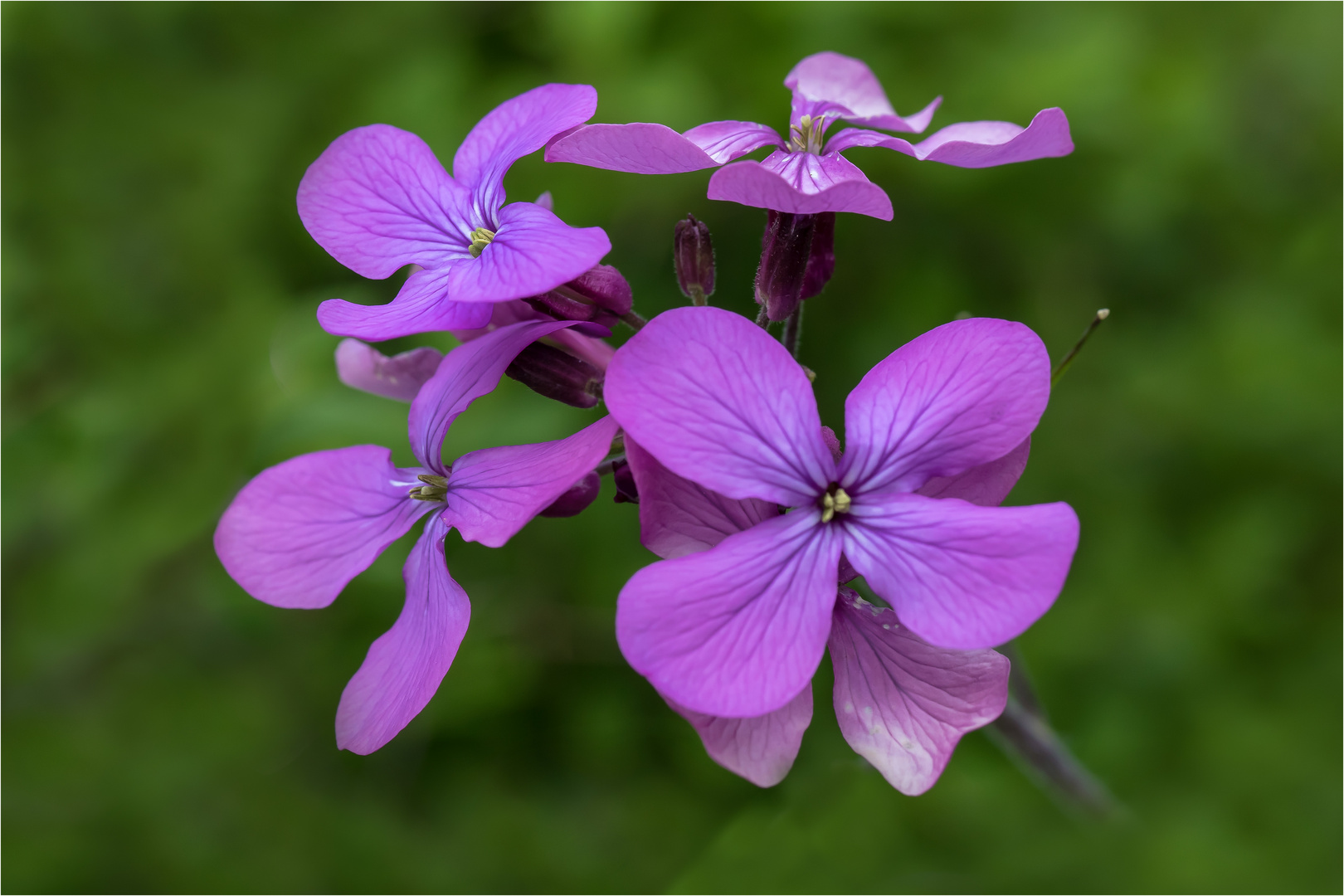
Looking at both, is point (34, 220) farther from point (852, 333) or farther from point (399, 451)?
point (852, 333)

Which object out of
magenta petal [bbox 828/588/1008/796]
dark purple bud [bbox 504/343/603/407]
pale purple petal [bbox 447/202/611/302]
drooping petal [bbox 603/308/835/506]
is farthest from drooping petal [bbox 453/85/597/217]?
magenta petal [bbox 828/588/1008/796]

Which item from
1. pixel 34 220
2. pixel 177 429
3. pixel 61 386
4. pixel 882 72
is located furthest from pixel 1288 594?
pixel 34 220

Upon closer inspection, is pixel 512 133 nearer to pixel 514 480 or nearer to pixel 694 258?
pixel 694 258

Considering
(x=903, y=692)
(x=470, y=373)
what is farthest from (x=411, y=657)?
(x=903, y=692)

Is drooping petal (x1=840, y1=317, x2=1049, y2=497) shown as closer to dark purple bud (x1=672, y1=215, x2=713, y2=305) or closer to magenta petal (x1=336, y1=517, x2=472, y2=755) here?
dark purple bud (x1=672, y1=215, x2=713, y2=305)

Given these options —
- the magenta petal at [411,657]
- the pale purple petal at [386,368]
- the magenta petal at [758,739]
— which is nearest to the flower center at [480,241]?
the pale purple petal at [386,368]

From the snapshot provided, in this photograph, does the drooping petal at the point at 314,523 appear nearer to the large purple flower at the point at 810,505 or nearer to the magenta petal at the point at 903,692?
the large purple flower at the point at 810,505

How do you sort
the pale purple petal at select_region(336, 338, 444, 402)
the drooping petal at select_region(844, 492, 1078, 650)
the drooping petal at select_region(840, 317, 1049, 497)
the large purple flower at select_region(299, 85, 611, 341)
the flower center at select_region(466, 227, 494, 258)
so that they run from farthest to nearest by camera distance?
1. the pale purple petal at select_region(336, 338, 444, 402)
2. the flower center at select_region(466, 227, 494, 258)
3. the large purple flower at select_region(299, 85, 611, 341)
4. the drooping petal at select_region(840, 317, 1049, 497)
5. the drooping petal at select_region(844, 492, 1078, 650)
